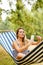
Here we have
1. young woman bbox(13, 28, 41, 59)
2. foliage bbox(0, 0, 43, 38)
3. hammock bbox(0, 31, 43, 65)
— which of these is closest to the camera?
hammock bbox(0, 31, 43, 65)

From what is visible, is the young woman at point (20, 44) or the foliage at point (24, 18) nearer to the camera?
the young woman at point (20, 44)

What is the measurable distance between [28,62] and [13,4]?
2516 mm

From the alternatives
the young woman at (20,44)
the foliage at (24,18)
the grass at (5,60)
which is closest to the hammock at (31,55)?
the young woman at (20,44)

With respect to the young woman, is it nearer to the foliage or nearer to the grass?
the grass

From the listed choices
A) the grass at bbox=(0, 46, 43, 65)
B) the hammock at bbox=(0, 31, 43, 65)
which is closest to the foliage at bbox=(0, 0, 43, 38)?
the grass at bbox=(0, 46, 43, 65)

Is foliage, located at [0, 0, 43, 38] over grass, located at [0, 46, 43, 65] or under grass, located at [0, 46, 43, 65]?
over

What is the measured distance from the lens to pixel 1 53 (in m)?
5.16

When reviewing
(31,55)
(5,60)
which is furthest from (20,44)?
(5,60)

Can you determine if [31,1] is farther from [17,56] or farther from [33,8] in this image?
[17,56]

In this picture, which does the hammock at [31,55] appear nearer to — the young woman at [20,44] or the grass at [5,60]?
the young woman at [20,44]

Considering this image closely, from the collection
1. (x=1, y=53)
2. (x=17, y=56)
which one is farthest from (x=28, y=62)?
(x=1, y=53)

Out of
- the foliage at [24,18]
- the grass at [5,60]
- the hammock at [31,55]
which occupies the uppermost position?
the hammock at [31,55]

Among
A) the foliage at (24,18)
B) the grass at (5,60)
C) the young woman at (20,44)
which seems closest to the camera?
the young woman at (20,44)

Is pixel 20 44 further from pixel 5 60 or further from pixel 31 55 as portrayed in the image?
pixel 5 60
